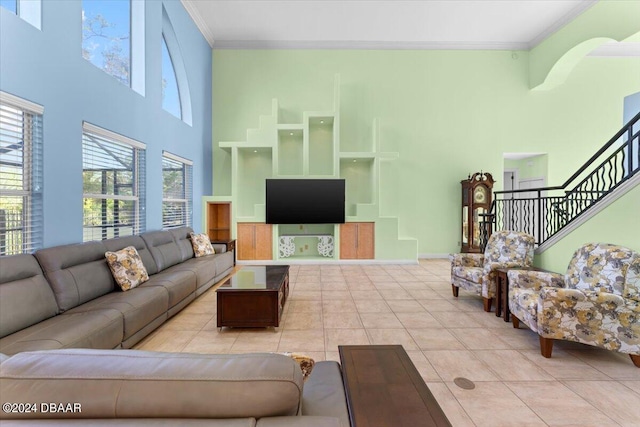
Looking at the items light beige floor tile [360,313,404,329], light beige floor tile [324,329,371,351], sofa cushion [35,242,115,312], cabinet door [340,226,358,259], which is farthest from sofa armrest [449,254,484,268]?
sofa cushion [35,242,115,312]

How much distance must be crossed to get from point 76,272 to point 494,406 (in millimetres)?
3425

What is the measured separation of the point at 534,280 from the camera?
3.08m

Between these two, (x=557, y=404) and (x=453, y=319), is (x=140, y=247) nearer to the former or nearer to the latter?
(x=453, y=319)

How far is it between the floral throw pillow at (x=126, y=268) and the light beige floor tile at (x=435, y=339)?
292 centimetres

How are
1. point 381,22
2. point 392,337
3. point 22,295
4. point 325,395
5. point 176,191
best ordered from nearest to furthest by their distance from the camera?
1. point 325,395
2. point 22,295
3. point 392,337
4. point 176,191
5. point 381,22

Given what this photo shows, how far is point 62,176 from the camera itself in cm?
288

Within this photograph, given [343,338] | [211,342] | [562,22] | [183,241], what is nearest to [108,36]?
[183,241]

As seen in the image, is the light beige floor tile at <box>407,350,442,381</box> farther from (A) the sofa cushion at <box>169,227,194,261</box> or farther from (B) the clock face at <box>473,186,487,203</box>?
(B) the clock face at <box>473,186,487,203</box>

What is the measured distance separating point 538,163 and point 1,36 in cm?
928

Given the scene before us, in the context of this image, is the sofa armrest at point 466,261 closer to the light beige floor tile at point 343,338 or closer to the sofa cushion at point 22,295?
the light beige floor tile at point 343,338

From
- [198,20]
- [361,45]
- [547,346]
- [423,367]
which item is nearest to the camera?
[423,367]

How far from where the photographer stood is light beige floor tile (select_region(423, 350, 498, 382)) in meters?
2.23

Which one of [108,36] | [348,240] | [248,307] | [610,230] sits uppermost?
[108,36]

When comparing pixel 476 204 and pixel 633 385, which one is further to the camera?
pixel 476 204
